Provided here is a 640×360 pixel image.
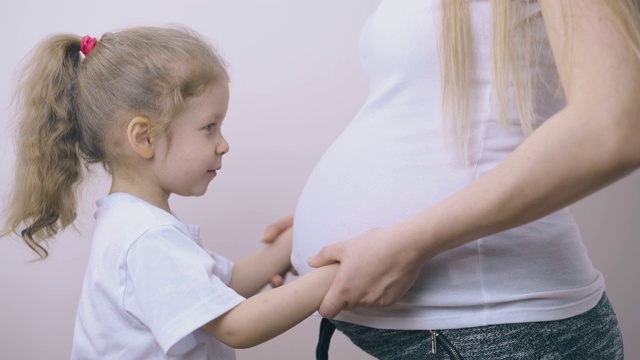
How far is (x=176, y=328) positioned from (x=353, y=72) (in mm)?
813

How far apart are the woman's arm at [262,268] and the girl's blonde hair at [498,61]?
47 centimetres

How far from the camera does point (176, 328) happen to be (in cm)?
94

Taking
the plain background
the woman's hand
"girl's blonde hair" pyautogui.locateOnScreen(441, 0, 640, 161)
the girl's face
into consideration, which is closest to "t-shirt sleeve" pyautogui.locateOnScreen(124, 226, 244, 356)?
the girl's face

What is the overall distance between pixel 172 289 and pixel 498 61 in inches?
18.6

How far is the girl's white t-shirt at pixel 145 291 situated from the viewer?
948 mm

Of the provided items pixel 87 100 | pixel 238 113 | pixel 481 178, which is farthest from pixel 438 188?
pixel 238 113

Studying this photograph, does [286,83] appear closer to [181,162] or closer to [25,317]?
[181,162]

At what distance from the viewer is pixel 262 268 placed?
1238mm

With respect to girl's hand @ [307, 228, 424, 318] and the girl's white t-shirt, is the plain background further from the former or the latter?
girl's hand @ [307, 228, 424, 318]

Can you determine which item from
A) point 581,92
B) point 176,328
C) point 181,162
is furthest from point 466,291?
point 181,162

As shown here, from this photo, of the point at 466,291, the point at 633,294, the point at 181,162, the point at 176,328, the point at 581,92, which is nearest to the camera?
the point at 581,92

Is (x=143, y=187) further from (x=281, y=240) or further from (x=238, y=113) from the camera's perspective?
(x=238, y=113)

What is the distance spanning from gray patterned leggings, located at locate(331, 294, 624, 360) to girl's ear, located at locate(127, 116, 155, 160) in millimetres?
416

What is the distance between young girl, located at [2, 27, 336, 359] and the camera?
95cm
